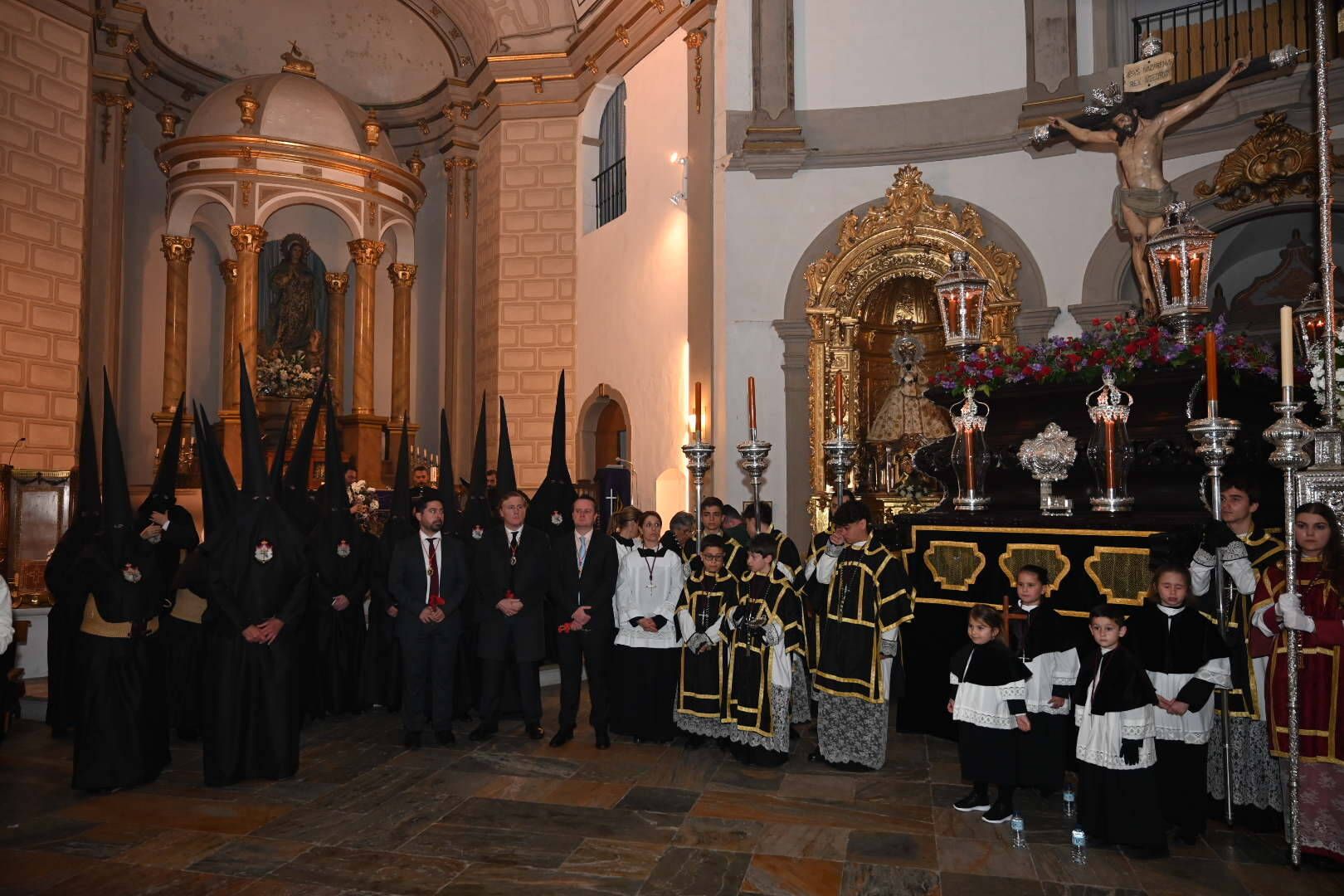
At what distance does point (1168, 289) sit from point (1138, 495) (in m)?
1.36

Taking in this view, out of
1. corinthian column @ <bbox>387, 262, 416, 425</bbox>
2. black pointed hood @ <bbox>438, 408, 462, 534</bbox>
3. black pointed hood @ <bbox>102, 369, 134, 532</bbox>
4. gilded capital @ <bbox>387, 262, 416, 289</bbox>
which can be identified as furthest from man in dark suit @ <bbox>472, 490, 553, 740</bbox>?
gilded capital @ <bbox>387, 262, 416, 289</bbox>

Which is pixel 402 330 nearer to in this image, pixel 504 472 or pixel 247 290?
pixel 247 290

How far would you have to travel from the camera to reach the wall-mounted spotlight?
12.5 meters

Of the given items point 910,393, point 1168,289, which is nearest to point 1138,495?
point 1168,289

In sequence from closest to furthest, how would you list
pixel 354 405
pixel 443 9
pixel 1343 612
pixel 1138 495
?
pixel 1343 612 → pixel 1138 495 → pixel 354 405 → pixel 443 9

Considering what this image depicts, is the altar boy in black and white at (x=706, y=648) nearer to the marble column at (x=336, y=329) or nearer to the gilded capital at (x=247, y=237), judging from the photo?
the gilded capital at (x=247, y=237)

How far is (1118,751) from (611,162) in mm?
12641

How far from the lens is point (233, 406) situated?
14.6 m

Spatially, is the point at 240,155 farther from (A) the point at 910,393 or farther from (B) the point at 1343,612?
(B) the point at 1343,612

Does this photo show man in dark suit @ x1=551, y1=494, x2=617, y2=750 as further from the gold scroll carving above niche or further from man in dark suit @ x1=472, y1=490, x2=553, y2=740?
the gold scroll carving above niche

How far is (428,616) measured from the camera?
6684mm

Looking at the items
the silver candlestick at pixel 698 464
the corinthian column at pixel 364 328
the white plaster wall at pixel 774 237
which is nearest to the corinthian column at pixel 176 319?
Answer: the corinthian column at pixel 364 328

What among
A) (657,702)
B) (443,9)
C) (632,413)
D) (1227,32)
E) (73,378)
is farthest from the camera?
(443,9)

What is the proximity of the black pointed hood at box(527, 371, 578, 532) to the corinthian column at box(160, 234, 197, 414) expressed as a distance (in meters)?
8.90
